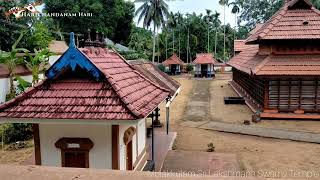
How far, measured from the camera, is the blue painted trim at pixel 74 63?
742 centimetres

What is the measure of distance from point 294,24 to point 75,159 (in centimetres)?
1726

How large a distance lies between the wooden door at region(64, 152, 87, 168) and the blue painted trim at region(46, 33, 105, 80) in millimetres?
1829

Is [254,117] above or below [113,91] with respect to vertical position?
below

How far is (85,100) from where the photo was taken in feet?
23.7

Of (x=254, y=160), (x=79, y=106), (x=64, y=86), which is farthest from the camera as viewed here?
(x=254, y=160)

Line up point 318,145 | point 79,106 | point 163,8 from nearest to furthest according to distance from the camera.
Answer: point 79,106 < point 318,145 < point 163,8

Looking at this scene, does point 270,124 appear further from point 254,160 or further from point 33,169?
point 33,169

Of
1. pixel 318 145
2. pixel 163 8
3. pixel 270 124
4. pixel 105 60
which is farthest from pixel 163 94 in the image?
pixel 163 8

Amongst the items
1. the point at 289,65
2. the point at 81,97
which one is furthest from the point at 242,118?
the point at 81,97

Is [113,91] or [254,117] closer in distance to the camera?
[113,91]

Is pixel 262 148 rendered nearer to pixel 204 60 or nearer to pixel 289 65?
pixel 289 65

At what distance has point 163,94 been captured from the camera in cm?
913

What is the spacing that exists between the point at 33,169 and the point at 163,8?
45.6m

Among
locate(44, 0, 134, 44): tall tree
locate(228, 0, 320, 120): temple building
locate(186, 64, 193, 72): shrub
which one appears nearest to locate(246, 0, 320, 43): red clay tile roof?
locate(228, 0, 320, 120): temple building
